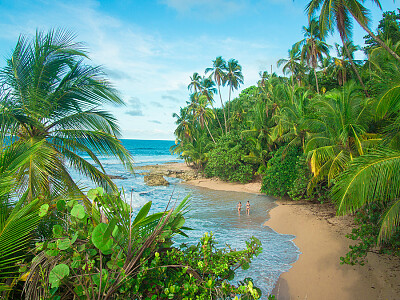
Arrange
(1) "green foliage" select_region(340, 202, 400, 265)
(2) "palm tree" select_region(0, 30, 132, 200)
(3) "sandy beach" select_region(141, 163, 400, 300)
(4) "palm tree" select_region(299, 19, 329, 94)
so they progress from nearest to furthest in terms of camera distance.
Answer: (2) "palm tree" select_region(0, 30, 132, 200), (1) "green foliage" select_region(340, 202, 400, 265), (3) "sandy beach" select_region(141, 163, 400, 300), (4) "palm tree" select_region(299, 19, 329, 94)

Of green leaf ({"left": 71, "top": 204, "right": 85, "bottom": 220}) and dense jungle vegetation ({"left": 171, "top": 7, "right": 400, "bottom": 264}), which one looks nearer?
green leaf ({"left": 71, "top": 204, "right": 85, "bottom": 220})

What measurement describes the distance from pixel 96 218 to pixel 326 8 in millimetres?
13495

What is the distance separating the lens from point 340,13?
36.5 ft

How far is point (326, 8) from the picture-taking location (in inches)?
440

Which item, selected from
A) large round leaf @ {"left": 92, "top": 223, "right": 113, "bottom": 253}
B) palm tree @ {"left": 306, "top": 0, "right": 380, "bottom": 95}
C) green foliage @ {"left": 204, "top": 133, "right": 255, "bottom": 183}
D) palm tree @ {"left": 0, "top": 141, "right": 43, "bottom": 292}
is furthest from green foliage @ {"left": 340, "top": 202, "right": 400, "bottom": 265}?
green foliage @ {"left": 204, "top": 133, "right": 255, "bottom": 183}

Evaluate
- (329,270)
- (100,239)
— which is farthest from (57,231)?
(329,270)

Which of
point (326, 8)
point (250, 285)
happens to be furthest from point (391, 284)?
point (326, 8)

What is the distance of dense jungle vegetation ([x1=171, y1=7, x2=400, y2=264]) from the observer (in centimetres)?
456

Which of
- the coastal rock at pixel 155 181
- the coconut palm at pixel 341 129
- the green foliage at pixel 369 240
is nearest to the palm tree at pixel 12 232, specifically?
the green foliage at pixel 369 240

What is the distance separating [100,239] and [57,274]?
0.36 metres

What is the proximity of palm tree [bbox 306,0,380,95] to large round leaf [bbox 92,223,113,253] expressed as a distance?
41.6 ft

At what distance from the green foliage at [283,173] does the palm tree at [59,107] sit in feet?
41.6

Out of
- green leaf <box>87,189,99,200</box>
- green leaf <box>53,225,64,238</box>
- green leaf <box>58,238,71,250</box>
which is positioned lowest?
green leaf <box>58,238,71,250</box>

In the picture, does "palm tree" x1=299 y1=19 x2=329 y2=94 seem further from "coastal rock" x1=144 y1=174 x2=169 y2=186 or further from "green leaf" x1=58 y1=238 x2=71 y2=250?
"green leaf" x1=58 y1=238 x2=71 y2=250
